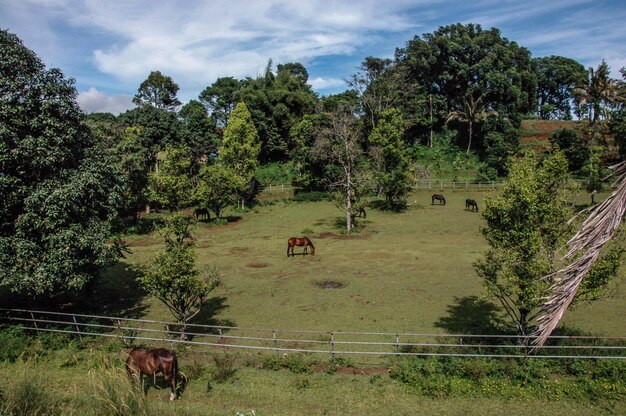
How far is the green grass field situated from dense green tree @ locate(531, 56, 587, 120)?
50.3 meters

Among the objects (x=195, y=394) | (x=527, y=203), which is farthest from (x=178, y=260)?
(x=527, y=203)

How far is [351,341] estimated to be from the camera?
16.1m

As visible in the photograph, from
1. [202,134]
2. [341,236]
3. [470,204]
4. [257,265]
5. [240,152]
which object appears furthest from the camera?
[202,134]

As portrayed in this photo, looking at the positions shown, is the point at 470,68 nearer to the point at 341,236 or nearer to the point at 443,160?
the point at 443,160

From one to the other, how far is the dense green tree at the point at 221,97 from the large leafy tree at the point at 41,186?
53.0 meters

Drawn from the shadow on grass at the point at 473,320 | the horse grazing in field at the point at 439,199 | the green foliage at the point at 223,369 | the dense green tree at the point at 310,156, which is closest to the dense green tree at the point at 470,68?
the dense green tree at the point at 310,156

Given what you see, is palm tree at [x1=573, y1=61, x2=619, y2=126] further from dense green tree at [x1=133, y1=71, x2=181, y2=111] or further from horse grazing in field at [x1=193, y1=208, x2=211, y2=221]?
dense green tree at [x1=133, y1=71, x2=181, y2=111]

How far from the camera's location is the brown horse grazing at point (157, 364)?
39.7 feet

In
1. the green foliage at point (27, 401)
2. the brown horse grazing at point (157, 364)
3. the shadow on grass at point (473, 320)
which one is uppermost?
the green foliage at point (27, 401)

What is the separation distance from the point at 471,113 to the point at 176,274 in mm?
51504

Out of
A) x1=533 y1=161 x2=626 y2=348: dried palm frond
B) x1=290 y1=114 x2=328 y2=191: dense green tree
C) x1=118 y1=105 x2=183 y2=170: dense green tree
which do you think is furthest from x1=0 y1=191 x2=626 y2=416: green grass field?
x1=118 y1=105 x2=183 y2=170: dense green tree

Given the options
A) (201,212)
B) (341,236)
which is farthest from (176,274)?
(201,212)

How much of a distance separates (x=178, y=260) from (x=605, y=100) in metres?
A: 46.7

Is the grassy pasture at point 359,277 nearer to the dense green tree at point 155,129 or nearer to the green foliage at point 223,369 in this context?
the green foliage at point 223,369
